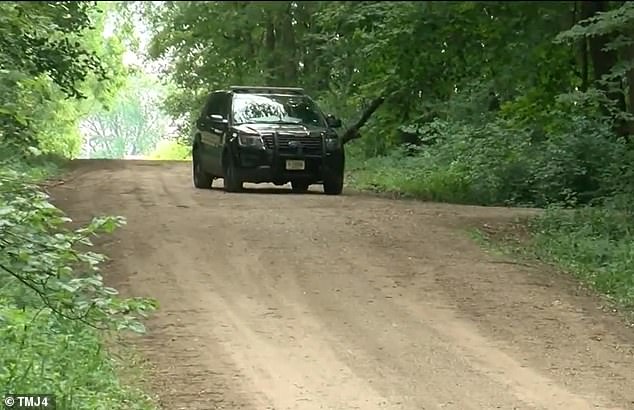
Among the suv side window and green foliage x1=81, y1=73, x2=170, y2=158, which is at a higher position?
the suv side window

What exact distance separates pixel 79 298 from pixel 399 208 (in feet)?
33.0

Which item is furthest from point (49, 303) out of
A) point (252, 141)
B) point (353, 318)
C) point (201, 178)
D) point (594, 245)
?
point (201, 178)

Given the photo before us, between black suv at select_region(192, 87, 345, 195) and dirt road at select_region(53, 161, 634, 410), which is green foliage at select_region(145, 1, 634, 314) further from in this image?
dirt road at select_region(53, 161, 634, 410)

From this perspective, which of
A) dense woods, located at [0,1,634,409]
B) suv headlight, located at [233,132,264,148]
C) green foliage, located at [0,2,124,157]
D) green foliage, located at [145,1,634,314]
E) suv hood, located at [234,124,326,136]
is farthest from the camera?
suv hood, located at [234,124,326,136]

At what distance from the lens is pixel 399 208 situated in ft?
51.9

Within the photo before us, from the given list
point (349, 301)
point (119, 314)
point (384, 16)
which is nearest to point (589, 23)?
point (384, 16)

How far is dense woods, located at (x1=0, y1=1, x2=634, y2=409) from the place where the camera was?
20.2ft

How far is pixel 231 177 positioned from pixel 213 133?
47.4 inches

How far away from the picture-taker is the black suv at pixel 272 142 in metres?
17.3

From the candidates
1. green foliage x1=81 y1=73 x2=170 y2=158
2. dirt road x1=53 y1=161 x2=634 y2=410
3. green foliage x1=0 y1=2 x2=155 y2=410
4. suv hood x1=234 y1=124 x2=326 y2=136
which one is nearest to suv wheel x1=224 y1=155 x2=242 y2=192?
suv hood x1=234 y1=124 x2=326 y2=136

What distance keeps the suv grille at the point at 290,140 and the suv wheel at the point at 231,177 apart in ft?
2.55

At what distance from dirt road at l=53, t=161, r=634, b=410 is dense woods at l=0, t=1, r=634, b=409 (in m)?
0.81

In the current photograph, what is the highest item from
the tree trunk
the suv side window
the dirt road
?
the tree trunk

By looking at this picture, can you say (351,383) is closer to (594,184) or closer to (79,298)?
(79,298)
